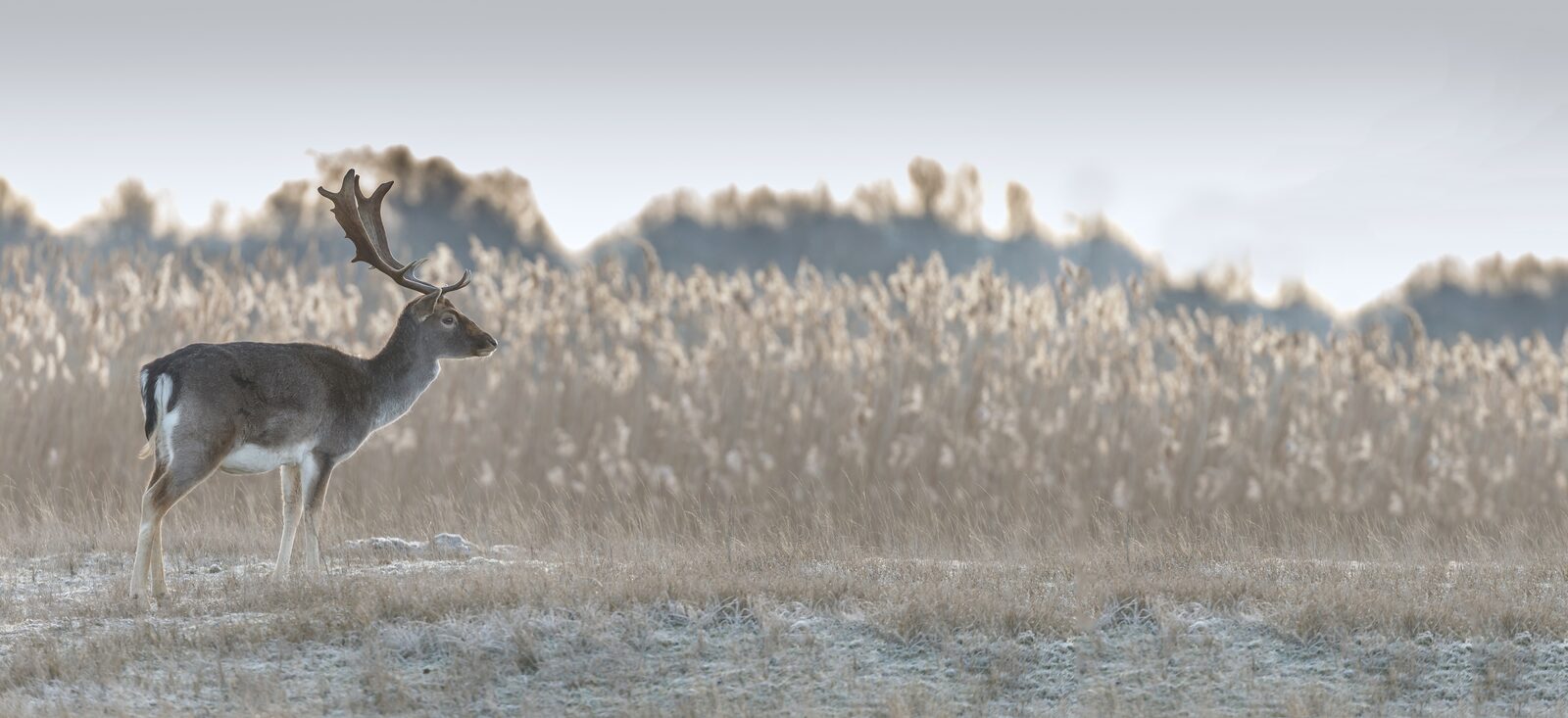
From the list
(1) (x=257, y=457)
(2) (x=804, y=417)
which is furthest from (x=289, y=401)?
(2) (x=804, y=417)

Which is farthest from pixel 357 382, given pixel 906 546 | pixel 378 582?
pixel 906 546

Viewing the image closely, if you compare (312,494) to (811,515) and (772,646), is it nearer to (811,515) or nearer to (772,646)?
(772,646)

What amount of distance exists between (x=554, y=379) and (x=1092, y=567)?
6688 mm

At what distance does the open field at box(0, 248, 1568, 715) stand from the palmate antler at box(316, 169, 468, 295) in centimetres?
179

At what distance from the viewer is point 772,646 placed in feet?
24.1

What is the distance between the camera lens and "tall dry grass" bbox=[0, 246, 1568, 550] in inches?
500

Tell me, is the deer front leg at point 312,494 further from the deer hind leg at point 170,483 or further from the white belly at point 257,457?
the deer hind leg at point 170,483

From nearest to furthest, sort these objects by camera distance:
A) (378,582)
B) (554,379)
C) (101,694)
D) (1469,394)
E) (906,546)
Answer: (101,694)
(378,582)
(906,546)
(554,379)
(1469,394)

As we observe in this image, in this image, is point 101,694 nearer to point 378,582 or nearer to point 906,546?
point 378,582

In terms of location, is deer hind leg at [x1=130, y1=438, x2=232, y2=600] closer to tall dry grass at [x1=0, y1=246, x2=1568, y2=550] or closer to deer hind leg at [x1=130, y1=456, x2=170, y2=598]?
deer hind leg at [x1=130, y1=456, x2=170, y2=598]

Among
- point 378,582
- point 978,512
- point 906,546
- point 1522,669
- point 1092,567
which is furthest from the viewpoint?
point 978,512

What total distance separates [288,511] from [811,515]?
4.65m

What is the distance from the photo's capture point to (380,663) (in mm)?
6984

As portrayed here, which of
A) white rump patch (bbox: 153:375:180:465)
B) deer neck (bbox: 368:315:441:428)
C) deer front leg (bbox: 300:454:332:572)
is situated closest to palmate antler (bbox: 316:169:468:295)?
deer neck (bbox: 368:315:441:428)
